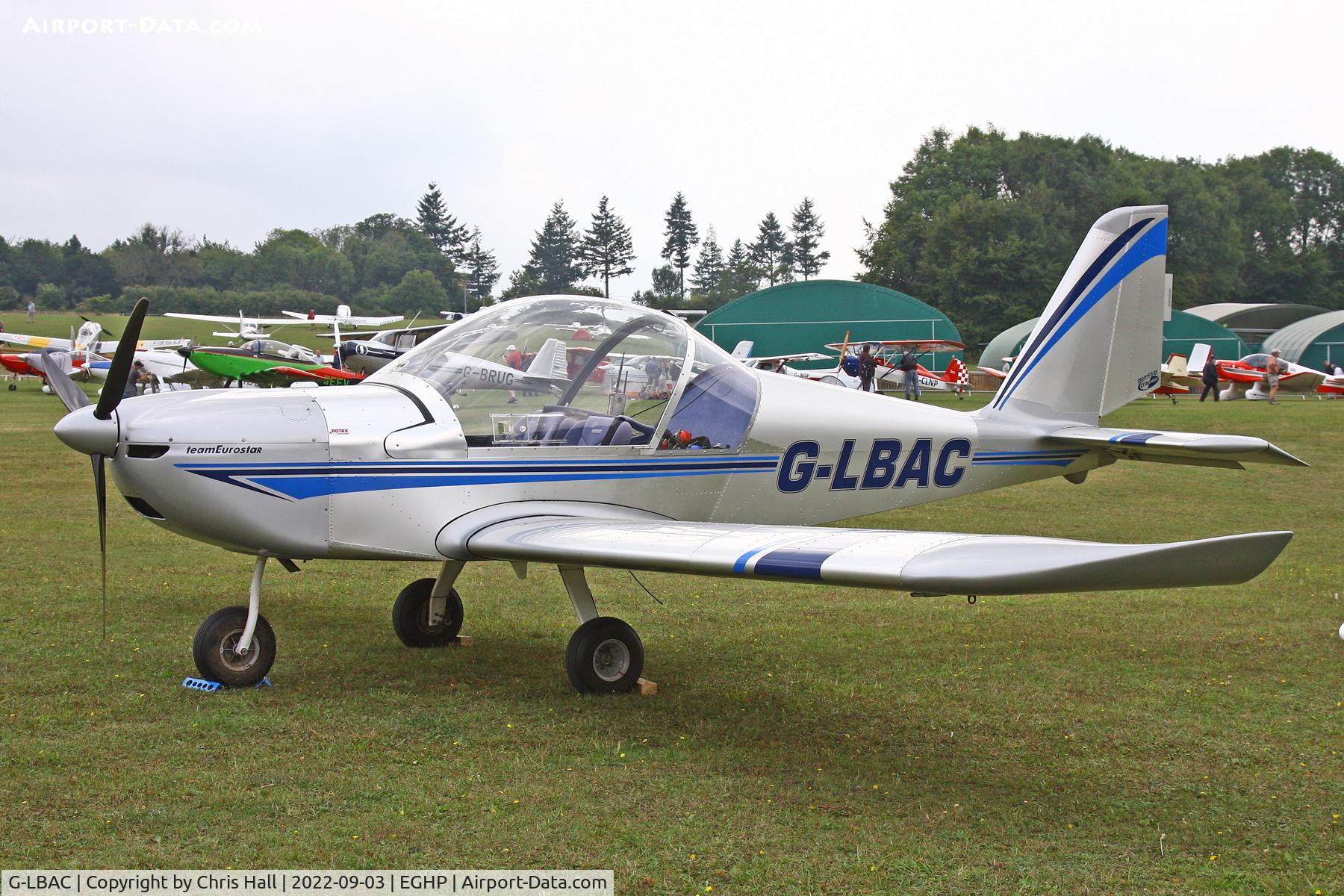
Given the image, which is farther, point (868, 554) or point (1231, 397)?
point (1231, 397)

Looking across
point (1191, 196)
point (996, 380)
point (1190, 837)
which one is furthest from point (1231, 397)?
point (1191, 196)

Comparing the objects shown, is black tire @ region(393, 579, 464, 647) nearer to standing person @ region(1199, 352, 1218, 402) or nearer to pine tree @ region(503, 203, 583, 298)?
standing person @ region(1199, 352, 1218, 402)

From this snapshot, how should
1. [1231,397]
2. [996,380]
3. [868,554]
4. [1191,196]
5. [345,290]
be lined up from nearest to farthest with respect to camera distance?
[868,554] → [1231,397] → [996,380] → [1191,196] → [345,290]

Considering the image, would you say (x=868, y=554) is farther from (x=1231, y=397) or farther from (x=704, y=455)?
(x=1231, y=397)

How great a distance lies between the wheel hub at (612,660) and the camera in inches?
229

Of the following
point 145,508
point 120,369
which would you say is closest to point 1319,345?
A: point 145,508

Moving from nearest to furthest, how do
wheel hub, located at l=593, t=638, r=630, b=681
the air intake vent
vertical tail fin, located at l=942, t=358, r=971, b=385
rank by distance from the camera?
the air intake vent
wheel hub, located at l=593, t=638, r=630, b=681
vertical tail fin, located at l=942, t=358, r=971, b=385

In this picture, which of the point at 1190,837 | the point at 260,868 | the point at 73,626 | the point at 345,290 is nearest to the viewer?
the point at 260,868

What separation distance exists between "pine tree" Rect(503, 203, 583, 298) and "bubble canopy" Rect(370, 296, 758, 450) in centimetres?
8848

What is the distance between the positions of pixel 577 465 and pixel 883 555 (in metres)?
2.33

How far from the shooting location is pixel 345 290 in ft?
360

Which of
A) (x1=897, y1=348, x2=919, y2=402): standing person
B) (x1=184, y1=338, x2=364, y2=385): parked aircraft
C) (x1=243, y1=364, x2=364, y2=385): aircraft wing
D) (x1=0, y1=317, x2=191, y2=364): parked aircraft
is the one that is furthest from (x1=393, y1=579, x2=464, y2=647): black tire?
(x1=0, y1=317, x2=191, y2=364): parked aircraft

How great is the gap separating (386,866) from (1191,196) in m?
89.0

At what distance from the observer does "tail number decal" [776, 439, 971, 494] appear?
679 cm
